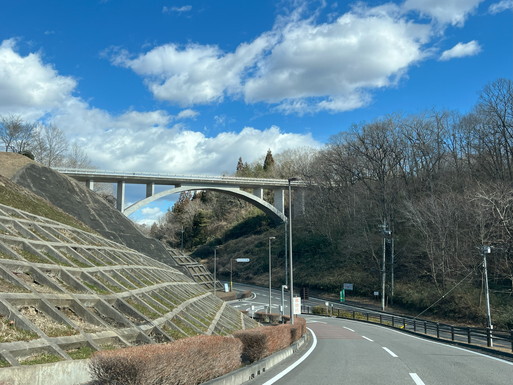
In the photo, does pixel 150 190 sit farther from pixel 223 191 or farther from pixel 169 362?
pixel 169 362

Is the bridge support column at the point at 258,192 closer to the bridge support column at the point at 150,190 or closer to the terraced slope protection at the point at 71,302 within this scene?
the bridge support column at the point at 150,190

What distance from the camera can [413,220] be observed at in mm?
51594

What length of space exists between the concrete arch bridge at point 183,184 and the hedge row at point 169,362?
4796 centimetres

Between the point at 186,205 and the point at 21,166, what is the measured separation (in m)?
85.5

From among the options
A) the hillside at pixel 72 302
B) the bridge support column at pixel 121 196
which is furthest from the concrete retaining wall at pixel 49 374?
the bridge support column at pixel 121 196

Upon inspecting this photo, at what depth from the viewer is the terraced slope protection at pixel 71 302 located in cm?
870

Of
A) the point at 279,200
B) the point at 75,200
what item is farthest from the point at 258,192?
the point at 75,200

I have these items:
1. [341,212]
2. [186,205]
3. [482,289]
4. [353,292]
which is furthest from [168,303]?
[186,205]

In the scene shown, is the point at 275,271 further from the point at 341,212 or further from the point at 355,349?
the point at 355,349

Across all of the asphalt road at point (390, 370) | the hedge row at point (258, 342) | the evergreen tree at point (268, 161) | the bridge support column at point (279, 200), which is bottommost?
the asphalt road at point (390, 370)

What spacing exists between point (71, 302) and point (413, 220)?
46365 mm

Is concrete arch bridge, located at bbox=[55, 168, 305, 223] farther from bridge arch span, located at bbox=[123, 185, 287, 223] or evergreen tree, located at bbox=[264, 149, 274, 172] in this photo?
evergreen tree, located at bbox=[264, 149, 274, 172]

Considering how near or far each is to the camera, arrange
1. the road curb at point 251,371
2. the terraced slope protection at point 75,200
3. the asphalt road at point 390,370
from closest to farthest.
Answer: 1. the road curb at point 251,371
2. the asphalt road at point 390,370
3. the terraced slope protection at point 75,200

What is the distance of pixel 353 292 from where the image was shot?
57625 mm
